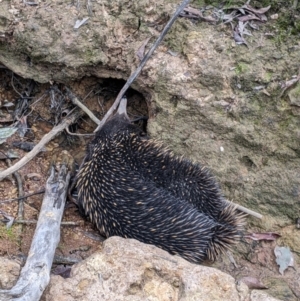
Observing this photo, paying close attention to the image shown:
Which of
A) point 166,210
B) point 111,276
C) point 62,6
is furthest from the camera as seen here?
point 62,6

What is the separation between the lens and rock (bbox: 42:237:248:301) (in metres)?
2.79

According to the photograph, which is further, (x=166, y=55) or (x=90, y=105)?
(x=90, y=105)

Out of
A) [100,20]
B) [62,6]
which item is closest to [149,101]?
[100,20]

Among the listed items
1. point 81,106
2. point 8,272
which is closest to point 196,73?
point 81,106

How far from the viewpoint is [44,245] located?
3.10 metres

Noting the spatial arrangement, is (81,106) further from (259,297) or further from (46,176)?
(259,297)

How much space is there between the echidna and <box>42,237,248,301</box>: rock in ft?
2.19

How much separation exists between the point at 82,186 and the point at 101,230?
410mm

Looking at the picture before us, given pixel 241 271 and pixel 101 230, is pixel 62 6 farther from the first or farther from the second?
pixel 241 271

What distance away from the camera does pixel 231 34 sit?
400cm

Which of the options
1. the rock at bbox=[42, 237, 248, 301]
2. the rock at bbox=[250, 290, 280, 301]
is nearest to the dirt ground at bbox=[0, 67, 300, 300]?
the rock at bbox=[42, 237, 248, 301]

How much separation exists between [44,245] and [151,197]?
975mm

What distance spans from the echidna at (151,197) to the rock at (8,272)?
1.04 meters

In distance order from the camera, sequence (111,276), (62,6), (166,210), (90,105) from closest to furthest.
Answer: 1. (111,276)
2. (166,210)
3. (62,6)
4. (90,105)
